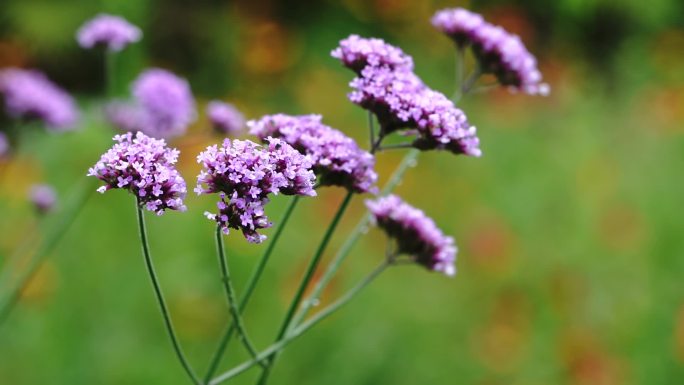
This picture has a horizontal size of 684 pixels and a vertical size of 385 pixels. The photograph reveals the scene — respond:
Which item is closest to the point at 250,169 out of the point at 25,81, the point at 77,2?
the point at 25,81

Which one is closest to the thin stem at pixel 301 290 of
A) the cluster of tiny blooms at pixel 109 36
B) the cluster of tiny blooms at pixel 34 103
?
the cluster of tiny blooms at pixel 109 36

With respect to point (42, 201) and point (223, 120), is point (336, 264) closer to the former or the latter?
point (223, 120)

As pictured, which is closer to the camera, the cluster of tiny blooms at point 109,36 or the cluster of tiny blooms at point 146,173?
the cluster of tiny blooms at point 146,173

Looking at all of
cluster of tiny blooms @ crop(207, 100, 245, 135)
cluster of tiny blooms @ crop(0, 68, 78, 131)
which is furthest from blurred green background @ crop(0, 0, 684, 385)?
cluster of tiny blooms @ crop(0, 68, 78, 131)

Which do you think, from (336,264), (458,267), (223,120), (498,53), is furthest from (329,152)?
(458,267)

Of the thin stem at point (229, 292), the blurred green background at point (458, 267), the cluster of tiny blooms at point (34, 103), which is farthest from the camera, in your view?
the blurred green background at point (458, 267)

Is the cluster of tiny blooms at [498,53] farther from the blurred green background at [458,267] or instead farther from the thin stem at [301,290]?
the blurred green background at [458,267]

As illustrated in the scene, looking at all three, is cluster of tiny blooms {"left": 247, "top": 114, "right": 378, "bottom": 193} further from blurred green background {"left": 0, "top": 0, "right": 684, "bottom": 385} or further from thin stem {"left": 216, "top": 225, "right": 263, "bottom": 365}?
blurred green background {"left": 0, "top": 0, "right": 684, "bottom": 385}
